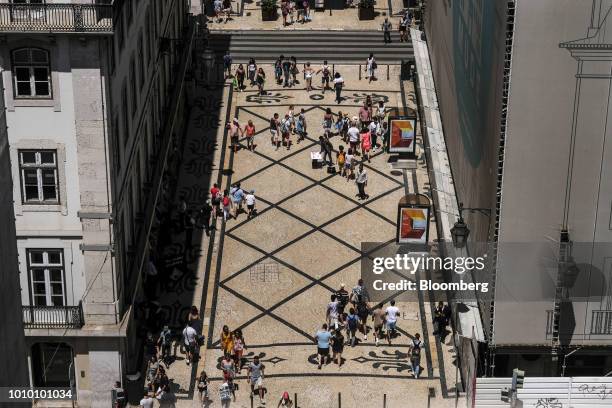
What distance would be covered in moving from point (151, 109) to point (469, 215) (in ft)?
50.6

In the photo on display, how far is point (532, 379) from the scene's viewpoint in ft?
151

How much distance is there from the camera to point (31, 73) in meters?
44.9

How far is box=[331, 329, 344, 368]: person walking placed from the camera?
170 ft

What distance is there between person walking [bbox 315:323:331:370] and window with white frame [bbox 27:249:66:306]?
9267 millimetres

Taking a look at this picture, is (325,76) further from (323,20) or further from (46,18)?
(46,18)

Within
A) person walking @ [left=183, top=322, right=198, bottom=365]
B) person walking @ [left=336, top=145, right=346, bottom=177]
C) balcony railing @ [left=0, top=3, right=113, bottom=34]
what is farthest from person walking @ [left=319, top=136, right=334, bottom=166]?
balcony railing @ [left=0, top=3, right=113, bottom=34]

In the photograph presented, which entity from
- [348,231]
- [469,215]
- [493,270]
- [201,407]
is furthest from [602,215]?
[348,231]

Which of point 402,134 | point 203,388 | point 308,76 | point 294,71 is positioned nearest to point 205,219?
point 402,134

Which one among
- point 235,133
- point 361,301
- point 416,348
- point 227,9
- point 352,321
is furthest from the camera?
point 227,9

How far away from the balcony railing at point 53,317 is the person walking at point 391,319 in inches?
458

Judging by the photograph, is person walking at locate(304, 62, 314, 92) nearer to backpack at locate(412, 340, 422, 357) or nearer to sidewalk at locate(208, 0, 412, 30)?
sidewalk at locate(208, 0, 412, 30)

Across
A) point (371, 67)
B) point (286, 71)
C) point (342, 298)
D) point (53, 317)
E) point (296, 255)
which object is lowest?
point (342, 298)

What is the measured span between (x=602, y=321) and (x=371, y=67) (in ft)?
108

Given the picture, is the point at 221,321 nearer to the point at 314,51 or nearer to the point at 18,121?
the point at 18,121
